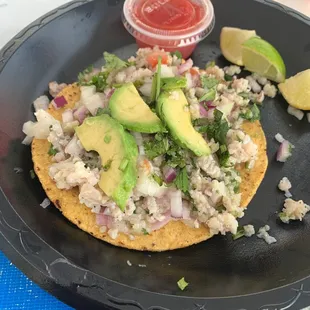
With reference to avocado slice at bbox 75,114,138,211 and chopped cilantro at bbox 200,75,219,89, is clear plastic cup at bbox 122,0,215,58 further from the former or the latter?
avocado slice at bbox 75,114,138,211

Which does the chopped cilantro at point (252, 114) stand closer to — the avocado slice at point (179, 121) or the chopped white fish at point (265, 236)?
the avocado slice at point (179, 121)

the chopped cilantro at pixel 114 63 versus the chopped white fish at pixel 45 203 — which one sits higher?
the chopped cilantro at pixel 114 63

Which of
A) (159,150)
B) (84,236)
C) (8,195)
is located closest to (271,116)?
(159,150)

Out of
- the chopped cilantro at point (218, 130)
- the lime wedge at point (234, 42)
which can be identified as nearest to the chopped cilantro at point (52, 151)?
the chopped cilantro at point (218, 130)

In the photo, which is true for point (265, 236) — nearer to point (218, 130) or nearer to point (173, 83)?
point (218, 130)

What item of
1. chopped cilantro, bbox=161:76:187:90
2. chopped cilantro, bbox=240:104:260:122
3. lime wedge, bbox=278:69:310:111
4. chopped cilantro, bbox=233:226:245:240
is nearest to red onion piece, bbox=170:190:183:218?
chopped cilantro, bbox=233:226:245:240
